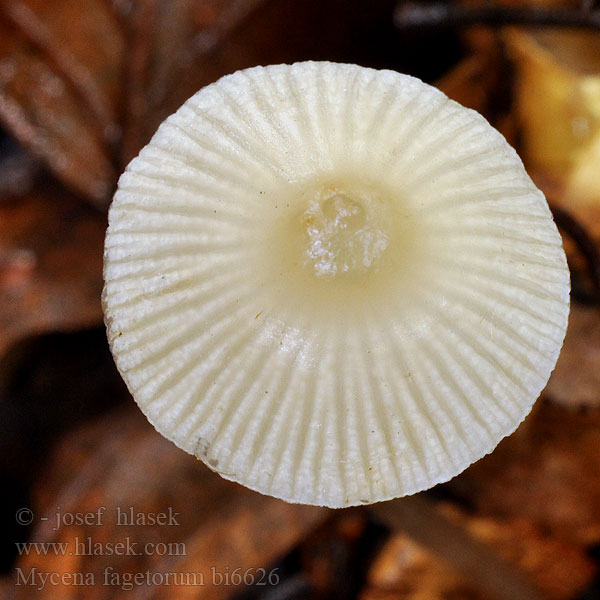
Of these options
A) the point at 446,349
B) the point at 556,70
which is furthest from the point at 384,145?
the point at 556,70

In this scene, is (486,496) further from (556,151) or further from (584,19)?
(584,19)

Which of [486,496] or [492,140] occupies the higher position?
[492,140]

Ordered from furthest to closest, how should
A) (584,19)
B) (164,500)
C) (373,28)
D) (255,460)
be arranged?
(373,28), (164,500), (584,19), (255,460)

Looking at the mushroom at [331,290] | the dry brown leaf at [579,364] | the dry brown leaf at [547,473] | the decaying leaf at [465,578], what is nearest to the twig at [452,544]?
the decaying leaf at [465,578]

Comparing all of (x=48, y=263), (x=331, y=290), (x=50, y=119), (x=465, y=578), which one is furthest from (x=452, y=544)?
(x=50, y=119)

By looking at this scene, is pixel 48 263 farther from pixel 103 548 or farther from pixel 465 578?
pixel 465 578

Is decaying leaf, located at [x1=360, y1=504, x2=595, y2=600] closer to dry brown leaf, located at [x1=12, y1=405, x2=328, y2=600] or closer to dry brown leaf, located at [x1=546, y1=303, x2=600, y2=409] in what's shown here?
dry brown leaf, located at [x1=12, y1=405, x2=328, y2=600]
